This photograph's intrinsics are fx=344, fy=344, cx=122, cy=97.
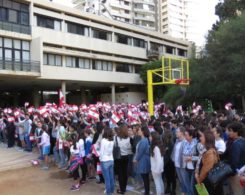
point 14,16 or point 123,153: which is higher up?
point 14,16

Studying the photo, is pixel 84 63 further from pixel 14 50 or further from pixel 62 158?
pixel 62 158

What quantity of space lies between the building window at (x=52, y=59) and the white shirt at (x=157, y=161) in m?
29.3

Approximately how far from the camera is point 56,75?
3609cm

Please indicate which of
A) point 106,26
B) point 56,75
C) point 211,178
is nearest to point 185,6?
point 106,26

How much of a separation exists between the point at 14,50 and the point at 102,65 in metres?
13.5

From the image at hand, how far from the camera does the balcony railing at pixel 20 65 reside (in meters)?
29.9

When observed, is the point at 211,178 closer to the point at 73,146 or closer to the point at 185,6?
the point at 73,146

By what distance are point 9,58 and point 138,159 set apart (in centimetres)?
2560

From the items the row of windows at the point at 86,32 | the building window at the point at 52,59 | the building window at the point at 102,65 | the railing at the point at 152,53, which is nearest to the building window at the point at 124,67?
the building window at the point at 102,65

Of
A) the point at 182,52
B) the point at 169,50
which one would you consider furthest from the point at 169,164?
the point at 182,52

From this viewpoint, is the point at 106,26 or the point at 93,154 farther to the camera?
the point at 106,26

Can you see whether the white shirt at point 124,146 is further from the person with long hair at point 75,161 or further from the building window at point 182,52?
the building window at point 182,52

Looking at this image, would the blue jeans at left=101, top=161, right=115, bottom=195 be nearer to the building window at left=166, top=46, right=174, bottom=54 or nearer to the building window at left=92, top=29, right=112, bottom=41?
the building window at left=92, top=29, right=112, bottom=41

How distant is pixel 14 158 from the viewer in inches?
557
